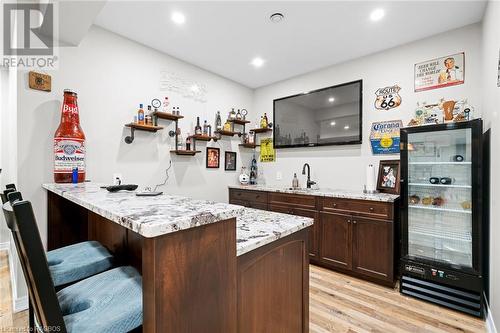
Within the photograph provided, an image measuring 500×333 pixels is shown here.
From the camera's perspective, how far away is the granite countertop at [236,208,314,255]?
1.02m

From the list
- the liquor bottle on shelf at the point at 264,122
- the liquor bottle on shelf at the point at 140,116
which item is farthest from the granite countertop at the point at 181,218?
the liquor bottle on shelf at the point at 264,122

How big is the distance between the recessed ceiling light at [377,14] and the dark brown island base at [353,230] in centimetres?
181

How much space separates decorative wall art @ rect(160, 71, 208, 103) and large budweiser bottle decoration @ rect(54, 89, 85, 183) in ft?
3.99

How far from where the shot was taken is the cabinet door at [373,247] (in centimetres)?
250

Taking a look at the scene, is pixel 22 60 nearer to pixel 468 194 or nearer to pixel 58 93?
pixel 58 93

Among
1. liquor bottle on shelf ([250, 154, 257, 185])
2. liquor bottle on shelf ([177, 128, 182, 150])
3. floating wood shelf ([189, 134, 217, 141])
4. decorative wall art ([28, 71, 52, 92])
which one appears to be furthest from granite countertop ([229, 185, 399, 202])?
decorative wall art ([28, 71, 52, 92])

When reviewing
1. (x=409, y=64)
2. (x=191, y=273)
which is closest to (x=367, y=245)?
(x=409, y=64)

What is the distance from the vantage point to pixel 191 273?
28.7 inches

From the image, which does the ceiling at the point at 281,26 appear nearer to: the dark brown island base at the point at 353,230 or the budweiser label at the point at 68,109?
the budweiser label at the point at 68,109

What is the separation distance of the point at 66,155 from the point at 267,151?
114 inches

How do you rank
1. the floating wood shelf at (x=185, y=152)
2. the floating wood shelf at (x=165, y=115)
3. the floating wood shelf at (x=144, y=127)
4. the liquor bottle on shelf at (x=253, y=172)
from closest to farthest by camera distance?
the floating wood shelf at (x=144, y=127) → the floating wood shelf at (x=165, y=115) → the floating wood shelf at (x=185, y=152) → the liquor bottle on shelf at (x=253, y=172)

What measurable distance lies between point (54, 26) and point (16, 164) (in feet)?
3.90

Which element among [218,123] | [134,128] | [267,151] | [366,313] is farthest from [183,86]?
[366,313]

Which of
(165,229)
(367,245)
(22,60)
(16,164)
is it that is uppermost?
(22,60)
